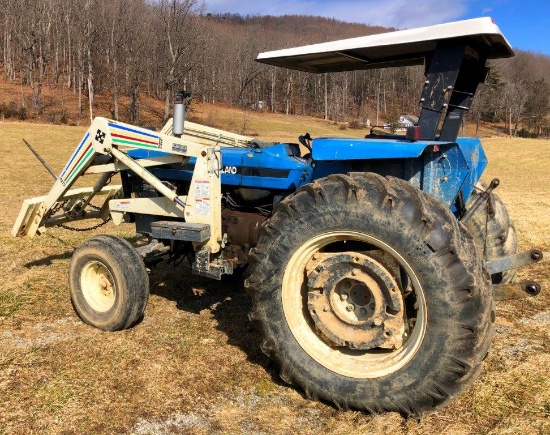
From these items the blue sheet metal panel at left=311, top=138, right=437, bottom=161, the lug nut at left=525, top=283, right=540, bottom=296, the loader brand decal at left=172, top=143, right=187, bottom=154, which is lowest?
the lug nut at left=525, top=283, right=540, bottom=296

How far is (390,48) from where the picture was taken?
13.4 ft

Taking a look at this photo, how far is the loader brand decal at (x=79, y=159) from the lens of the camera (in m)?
4.64

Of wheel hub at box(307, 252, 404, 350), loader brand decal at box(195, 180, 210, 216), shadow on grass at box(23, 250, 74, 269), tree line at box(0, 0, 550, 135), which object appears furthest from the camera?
tree line at box(0, 0, 550, 135)

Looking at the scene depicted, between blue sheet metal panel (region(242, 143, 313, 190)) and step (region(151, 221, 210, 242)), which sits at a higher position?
blue sheet metal panel (region(242, 143, 313, 190))

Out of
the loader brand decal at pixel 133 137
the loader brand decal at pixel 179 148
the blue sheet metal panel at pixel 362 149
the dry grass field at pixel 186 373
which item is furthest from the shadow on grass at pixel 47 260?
the blue sheet metal panel at pixel 362 149

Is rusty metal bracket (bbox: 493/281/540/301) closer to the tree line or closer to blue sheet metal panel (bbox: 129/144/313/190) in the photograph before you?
blue sheet metal panel (bbox: 129/144/313/190)

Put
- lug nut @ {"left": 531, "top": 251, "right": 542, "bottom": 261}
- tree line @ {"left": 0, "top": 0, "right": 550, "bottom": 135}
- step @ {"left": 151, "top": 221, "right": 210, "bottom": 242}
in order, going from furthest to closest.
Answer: tree line @ {"left": 0, "top": 0, "right": 550, "bottom": 135} → step @ {"left": 151, "top": 221, "right": 210, "bottom": 242} → lug nut @ {"left": 531, "top": 251, "right": 542, "bottom": 261}

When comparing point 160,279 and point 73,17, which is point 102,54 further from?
point 160,279

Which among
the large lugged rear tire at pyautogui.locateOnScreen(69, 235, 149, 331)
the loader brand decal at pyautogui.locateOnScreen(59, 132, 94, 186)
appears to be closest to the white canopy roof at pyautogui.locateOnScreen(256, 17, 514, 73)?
the loader brand decal at pyautogui.locateOnScreen(59, 132, 94, 186)

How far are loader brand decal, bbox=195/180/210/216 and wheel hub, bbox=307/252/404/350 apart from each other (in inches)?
47.0

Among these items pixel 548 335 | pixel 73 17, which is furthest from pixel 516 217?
pixel 73 17

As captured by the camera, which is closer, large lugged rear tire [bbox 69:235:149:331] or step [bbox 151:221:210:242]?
step [bbox 151:221:210:242]

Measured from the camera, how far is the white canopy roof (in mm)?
3318

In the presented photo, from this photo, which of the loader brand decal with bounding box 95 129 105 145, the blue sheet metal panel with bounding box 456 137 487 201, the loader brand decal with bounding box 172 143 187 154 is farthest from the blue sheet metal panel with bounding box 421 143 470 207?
the loader brand decal with bounding box 95 129 105 145
